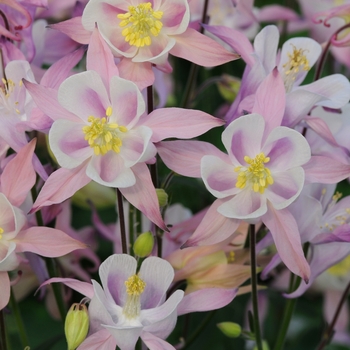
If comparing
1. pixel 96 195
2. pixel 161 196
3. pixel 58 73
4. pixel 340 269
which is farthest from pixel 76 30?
pixel 340 269

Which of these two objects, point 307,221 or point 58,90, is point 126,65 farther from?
point 307,221

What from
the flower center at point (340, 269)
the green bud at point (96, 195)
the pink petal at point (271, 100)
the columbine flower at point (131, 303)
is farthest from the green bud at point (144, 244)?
the flower center at point (340, 269)

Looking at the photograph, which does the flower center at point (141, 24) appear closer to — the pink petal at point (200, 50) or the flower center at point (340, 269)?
the pink petal at point (200, 50)

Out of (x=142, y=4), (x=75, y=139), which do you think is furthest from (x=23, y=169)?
(x=142, y=4)

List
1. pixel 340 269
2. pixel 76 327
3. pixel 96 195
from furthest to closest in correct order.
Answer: pixel 340 269 < pixel 96 195 < pixel 76 327

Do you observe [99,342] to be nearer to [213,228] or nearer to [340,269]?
[213,228]

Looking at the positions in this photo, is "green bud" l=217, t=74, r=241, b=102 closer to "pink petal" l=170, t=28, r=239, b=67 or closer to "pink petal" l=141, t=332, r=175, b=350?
"pink petal" l=170, t=28, r=239, b=67

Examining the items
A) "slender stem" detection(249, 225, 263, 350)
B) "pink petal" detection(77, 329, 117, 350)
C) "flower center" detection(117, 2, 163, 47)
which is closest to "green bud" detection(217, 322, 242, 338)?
"slender stem" detection(249, 225, 263, 350)
